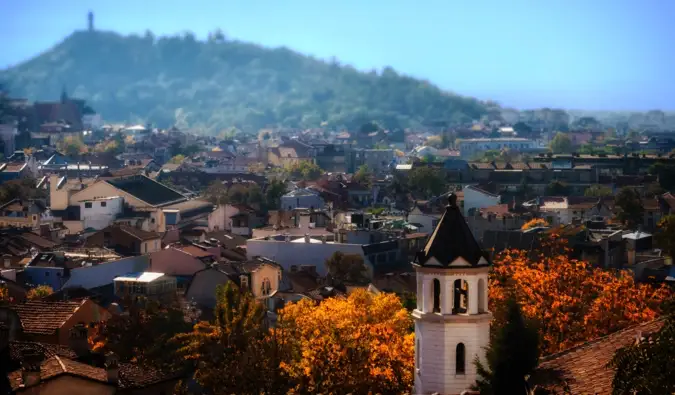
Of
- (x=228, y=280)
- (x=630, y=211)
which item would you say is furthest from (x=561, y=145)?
(x=228, y=280)

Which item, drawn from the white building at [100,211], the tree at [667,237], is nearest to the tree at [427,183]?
the white building at [100,211]

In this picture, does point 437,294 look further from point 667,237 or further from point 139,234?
point 139,234

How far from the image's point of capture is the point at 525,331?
1487 centimetres

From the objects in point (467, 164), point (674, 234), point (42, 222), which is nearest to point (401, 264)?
point (674, 234)

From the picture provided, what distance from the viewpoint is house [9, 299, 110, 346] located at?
2272 centimetres

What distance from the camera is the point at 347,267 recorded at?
1587 inches

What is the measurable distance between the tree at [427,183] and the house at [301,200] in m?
9.46

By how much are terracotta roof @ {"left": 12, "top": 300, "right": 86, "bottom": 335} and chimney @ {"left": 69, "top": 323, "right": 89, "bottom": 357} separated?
1.17 m

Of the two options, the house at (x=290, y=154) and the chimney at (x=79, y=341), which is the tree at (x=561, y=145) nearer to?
the house at (x=290, y=154)

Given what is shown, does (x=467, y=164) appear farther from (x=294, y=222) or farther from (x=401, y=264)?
(x=401, y=264)

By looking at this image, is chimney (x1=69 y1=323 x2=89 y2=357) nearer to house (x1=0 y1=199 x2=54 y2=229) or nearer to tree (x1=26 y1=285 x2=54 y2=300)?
tree (x1=26 y1=285 x2=54 y2=300)

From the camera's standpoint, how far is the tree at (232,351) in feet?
70.5

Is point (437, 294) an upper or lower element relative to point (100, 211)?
upper

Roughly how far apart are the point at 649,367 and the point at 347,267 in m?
29.9
